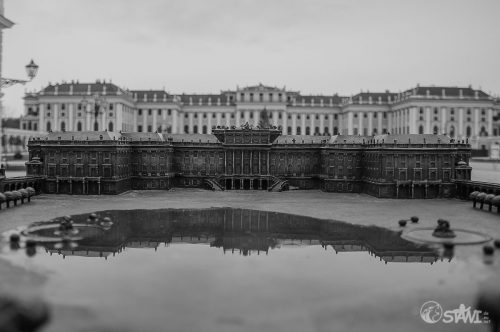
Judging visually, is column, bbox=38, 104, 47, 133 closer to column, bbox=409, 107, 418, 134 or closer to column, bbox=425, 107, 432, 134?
column, bbox=409, 107, 418, 134

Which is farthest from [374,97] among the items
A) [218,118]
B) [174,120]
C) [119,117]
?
[119,117]

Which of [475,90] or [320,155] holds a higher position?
[475,90]

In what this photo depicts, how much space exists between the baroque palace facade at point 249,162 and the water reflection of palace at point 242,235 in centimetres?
1670

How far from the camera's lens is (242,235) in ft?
104

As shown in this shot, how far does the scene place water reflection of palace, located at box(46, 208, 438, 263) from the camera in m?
27.3

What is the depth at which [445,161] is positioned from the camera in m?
53.0

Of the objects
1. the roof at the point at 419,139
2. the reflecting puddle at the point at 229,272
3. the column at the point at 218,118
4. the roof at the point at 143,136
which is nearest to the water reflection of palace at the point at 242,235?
the reflecting puddle at the point at 229,272

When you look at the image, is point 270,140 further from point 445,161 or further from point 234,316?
point 234,316

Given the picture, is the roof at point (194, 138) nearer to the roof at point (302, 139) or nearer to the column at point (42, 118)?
the roof at point (302, 139)

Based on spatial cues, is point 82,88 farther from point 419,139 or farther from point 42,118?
point 419,139

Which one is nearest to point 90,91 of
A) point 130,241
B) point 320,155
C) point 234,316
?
point 320,155

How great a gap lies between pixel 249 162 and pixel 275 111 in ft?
246

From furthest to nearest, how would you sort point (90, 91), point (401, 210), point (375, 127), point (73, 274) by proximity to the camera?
1. point (375, 127)
2. point (90, 91)
3. point (401, 210)
4. point (73, 274)

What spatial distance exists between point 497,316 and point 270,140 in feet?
161
